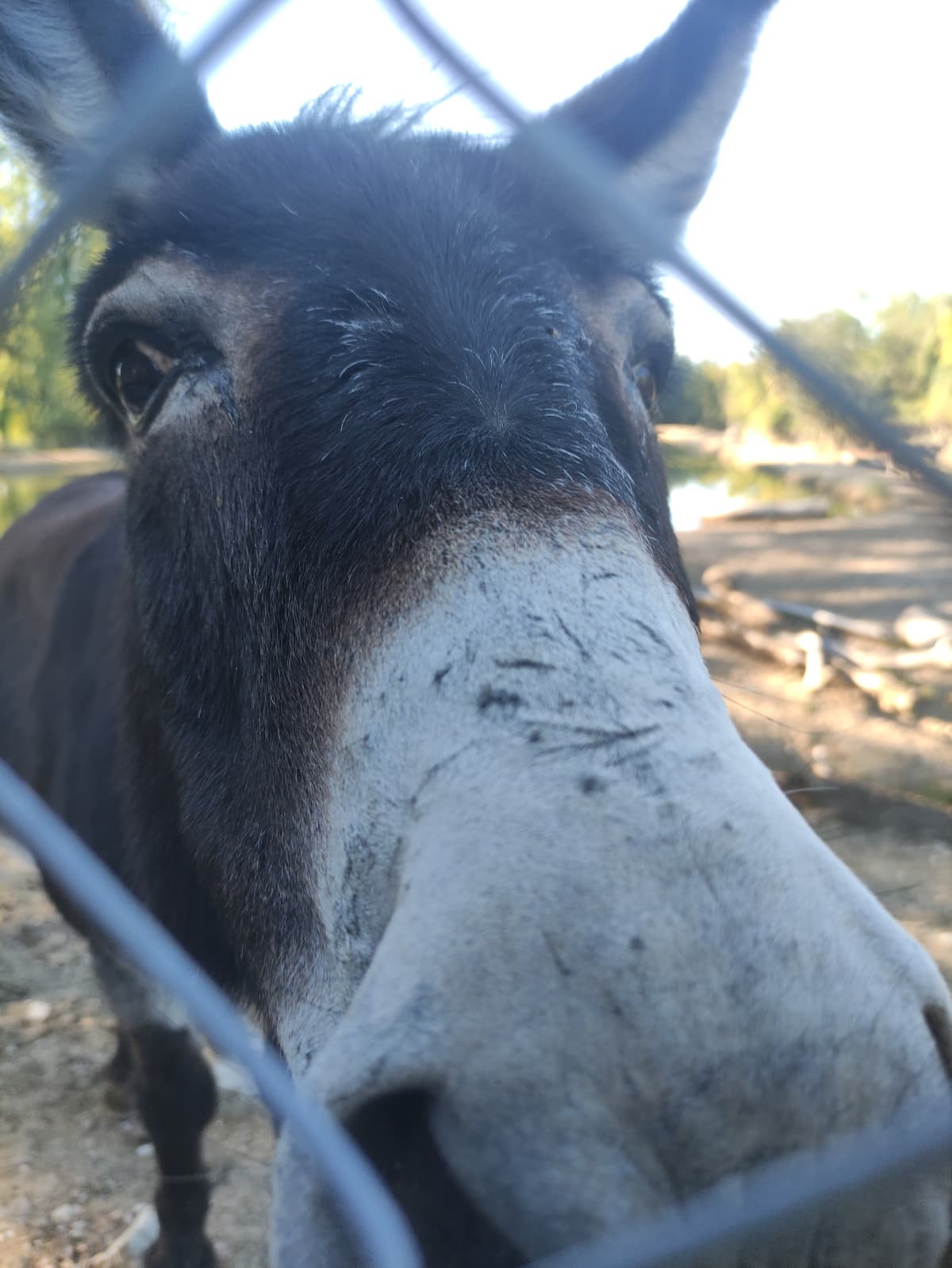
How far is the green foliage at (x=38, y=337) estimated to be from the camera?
2.08 m

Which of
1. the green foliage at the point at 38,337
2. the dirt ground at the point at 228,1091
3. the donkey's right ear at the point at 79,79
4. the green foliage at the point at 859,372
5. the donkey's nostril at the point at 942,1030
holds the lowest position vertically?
the dirt ground at the point at 228,1091

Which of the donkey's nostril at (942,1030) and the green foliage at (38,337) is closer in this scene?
the donkey's nostril at (942,1030)

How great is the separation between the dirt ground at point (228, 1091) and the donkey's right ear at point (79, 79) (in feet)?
5.88

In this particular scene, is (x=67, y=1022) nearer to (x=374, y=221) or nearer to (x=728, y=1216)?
(x=374, y=221)

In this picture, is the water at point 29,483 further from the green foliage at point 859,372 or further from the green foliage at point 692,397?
the green foliage at point 859,372

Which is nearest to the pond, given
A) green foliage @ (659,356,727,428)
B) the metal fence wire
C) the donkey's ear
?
green foliage @ (659,356,727,428)

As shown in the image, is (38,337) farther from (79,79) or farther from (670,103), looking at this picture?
(670,103)

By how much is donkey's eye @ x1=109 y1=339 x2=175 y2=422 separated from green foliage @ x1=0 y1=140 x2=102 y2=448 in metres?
0.22

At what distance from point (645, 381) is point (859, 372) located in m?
1.07

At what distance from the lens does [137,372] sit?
2.08 meters

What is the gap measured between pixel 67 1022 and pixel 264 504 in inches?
138

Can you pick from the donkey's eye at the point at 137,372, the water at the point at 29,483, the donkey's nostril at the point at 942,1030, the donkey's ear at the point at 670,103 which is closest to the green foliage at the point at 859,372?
the donkey's ear at the point at 670,103

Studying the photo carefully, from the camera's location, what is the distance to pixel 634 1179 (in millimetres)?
997

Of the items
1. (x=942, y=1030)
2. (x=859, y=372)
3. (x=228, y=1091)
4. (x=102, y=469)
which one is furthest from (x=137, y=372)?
(x=228, y=1091)
